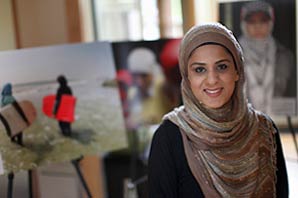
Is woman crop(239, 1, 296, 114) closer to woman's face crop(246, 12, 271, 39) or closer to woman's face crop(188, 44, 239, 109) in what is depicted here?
woman's face crop(246, 12, 271, 39)

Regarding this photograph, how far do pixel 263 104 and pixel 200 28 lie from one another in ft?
2.77

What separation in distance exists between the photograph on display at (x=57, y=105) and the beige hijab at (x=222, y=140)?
0.57 m

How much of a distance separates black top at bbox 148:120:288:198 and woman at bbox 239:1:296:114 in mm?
782

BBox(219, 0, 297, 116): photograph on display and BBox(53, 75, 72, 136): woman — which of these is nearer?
BBox(53, 75, 72, 136): woman

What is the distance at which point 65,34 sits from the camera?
200cm

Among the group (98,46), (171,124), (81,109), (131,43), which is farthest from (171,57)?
(171,124)

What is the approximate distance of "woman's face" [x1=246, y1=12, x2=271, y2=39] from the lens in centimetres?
183

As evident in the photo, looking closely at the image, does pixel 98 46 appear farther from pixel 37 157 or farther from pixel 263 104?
pixel 263 104

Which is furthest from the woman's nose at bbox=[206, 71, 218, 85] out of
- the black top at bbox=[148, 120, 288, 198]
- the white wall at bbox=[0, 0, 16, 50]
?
the white wall at bbox=[0, 0, 16, 50]

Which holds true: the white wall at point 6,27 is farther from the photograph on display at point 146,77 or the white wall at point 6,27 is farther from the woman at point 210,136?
the woman at point 210,136

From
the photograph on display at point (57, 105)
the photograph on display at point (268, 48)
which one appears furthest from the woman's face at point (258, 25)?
the photograph on display at point (57, 105)

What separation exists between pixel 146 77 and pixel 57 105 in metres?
0.50

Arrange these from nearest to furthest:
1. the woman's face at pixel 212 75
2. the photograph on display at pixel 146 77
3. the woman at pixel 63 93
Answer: the woman's face at pixel 212 75
the woman at pixel 63 93
the photograph on display at pixel 146 77

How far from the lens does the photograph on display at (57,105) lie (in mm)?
1528
